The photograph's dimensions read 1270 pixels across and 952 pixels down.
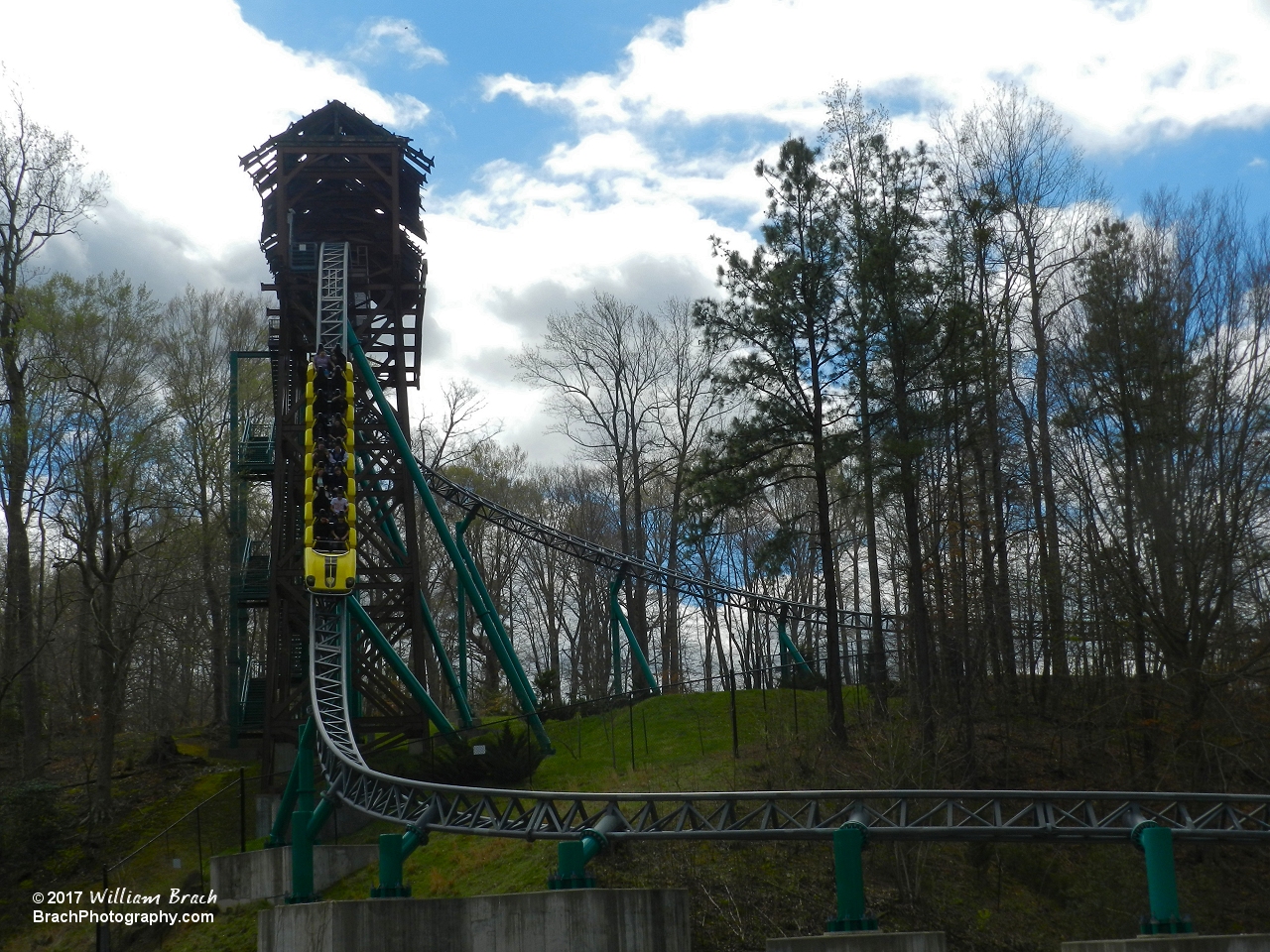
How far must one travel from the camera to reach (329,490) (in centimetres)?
2442

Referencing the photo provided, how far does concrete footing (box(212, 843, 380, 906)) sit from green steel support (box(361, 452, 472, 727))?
4893mm

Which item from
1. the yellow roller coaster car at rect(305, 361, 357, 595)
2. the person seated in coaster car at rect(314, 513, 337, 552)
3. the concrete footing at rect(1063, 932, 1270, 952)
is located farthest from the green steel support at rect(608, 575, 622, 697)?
the concrete footing at rect(1063, 932, 1270, 952)

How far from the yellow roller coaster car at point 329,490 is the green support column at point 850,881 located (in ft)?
41.4

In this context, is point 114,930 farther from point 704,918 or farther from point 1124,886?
point 1124,886

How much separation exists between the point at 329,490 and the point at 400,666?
12.5ft

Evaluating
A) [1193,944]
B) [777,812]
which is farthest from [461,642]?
[1193,944]

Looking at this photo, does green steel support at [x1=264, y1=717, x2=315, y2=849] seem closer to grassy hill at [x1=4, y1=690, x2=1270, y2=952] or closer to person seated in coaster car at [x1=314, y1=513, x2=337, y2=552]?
grassy hill at [x1=4, y1=690, x2=1270, y2=952]

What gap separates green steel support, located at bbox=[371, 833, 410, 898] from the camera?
55.2 feet

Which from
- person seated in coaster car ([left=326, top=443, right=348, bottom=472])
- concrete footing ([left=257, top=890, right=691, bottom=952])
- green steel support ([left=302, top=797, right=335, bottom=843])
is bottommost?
concrete footing ([left=257, top=890, right=691, bottom=952])

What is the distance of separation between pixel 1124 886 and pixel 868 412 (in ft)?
31.4

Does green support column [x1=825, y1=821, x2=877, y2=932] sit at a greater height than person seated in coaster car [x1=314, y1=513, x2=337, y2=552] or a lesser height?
lesser

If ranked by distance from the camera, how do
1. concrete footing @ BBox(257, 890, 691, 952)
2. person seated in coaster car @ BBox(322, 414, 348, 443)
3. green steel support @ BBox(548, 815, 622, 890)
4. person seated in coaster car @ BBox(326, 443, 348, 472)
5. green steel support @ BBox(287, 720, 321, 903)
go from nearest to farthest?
concrete footing @ BBox(257, 890, 691, 952) → green steel support @ BBox(548, 815, 622, 890) → green steel support @ BBox(287, 720, 321, 903) → person seated in coaster car @ BBox(326, 443, 348, 472) → person seated in coaster car @ BBox(322, 414, 348, 443)

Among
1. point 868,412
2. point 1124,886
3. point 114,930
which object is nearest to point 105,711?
point 114,930

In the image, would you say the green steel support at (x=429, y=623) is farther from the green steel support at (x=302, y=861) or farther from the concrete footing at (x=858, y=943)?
the concrete footing at (x=858, y=943)
